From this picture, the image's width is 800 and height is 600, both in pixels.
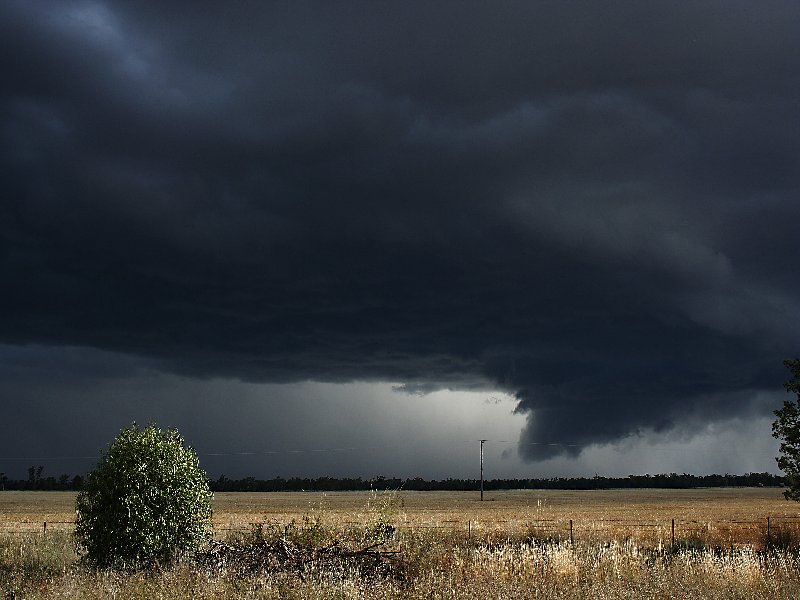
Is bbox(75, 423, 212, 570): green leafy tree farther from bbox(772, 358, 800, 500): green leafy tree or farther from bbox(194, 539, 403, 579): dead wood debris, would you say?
→ bbox(772, 358, 800, 500): green leafy tree

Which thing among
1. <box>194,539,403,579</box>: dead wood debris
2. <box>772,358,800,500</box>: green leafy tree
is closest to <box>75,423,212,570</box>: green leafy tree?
→ <box>194,539,403,579</box>: dead wood debris

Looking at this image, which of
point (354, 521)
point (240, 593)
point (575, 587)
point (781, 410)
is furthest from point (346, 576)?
point (781, 410)

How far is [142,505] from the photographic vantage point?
21656 mm

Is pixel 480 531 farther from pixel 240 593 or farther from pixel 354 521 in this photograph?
pixel 240 593

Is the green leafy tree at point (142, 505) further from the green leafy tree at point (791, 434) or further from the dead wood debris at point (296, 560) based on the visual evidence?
the green leafy tree at point (791, 434)

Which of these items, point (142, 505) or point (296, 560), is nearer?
point (296, 560)

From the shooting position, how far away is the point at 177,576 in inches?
717

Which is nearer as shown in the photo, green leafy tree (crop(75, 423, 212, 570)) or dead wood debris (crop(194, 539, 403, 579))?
dead wood debris (crop(194, 539, 403, 579))

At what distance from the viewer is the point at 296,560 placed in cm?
1873

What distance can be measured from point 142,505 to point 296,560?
523cm

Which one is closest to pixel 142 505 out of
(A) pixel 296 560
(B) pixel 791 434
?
(A) pixel 296 560

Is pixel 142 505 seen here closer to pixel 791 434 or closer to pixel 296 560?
pixel 296 560

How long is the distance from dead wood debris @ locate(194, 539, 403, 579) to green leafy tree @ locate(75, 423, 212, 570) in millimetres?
1661

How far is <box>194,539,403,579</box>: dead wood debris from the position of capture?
18359mm
